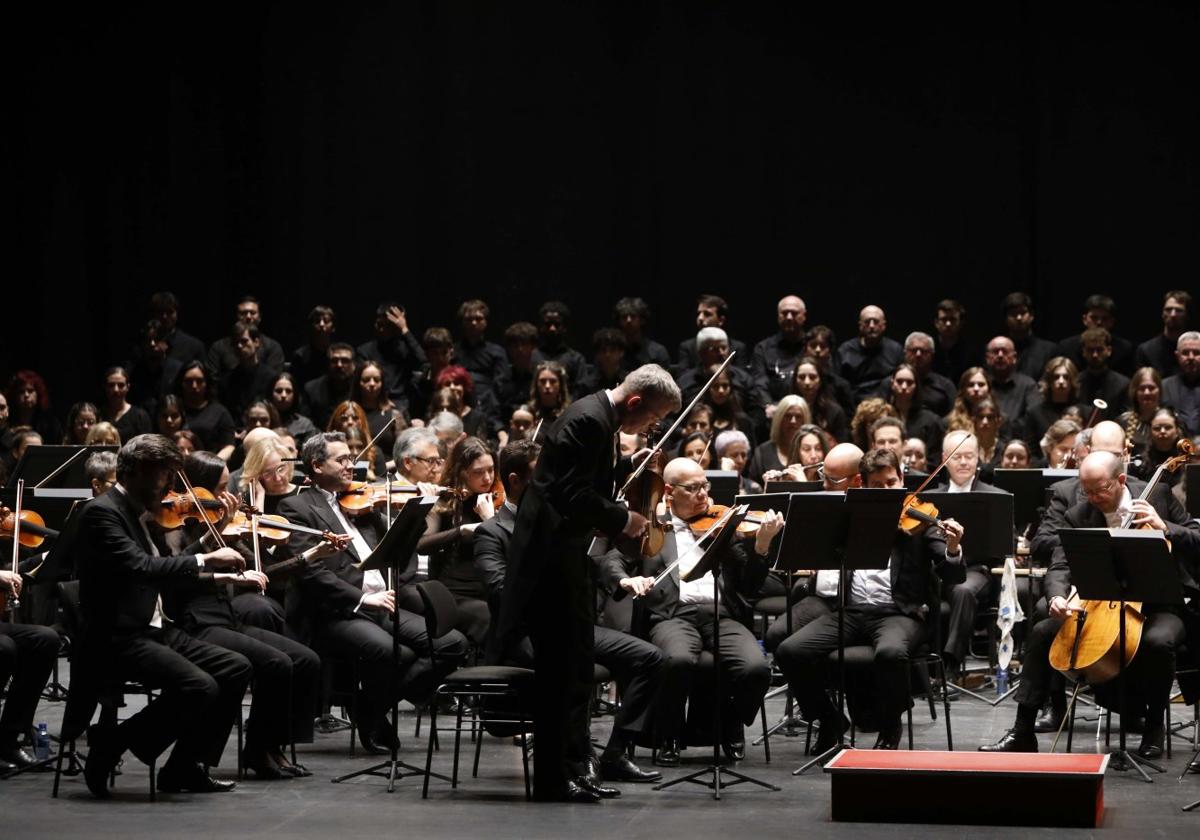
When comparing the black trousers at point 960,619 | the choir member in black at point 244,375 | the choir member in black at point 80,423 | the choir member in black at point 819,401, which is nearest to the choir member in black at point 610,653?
the black trousers at point 960,619

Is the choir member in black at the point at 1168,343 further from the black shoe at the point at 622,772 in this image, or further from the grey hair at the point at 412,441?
the black shoe at the point at 622,772

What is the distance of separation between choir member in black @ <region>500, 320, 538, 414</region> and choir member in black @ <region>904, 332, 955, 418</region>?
237cm

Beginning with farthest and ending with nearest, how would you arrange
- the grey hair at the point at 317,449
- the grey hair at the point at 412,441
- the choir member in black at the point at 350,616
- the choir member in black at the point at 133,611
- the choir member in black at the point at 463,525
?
1. the grey hair at the point at 412,441
2. the choir member in black at the point at 463,525
3. the grey hair at the point at 317,449
4. the choir member in black at the point at 350,616
5. the choir member in black at the point at 133,611

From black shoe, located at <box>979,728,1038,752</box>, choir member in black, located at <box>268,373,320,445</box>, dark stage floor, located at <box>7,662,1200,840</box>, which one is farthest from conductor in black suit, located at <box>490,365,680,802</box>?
choir member in black, located at <box>268,373,320,445</box>

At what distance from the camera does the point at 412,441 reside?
7742mm

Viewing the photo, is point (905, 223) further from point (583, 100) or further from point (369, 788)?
point (369, 788)

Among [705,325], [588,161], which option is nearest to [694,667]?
[705,325]

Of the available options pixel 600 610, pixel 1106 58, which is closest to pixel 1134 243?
pixel 1106 58

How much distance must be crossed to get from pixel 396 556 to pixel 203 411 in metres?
5.01

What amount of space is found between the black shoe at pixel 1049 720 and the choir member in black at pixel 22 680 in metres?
3.69

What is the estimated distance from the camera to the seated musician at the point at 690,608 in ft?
20.4

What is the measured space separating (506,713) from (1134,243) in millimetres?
7996

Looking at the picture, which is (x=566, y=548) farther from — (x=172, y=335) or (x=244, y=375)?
(x=172, y=335)

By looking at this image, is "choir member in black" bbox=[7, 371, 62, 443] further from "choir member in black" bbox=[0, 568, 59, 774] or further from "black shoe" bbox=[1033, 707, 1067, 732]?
"black shoe" bbox=[1033, 707, 1067, 732]
